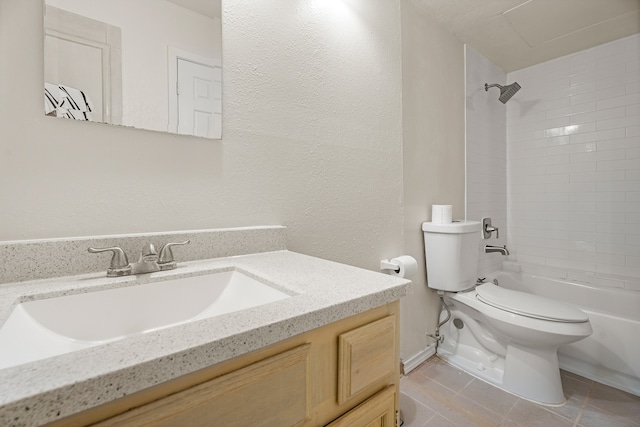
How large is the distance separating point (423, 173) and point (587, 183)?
150cm

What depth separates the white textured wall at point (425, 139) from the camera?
5.47 ft

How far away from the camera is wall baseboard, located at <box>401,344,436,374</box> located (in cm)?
169

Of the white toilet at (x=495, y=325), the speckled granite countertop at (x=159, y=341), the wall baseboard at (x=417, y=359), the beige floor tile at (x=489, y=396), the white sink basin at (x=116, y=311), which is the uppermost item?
the speckled granite countertop at (x=159, y=341)

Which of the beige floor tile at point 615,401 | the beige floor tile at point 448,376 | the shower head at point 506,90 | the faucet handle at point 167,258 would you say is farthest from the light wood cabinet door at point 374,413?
the shower head at point 506,90

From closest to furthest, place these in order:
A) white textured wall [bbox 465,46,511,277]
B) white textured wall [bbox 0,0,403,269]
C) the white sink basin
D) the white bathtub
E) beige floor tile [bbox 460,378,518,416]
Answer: the white sink basin → white textured wall [bbox 0,0,403,269] → beige floor tile [bbox 460,378,518,416] → the white bathtub → white textured wall [bbox 465,46,511,277]

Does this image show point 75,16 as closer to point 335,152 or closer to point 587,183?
point 335,152

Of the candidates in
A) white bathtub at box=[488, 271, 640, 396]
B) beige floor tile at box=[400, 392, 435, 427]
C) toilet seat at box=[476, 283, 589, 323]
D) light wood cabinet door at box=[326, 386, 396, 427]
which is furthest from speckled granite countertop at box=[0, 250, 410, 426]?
white bathtub at box=[488, 271, 640, 396]

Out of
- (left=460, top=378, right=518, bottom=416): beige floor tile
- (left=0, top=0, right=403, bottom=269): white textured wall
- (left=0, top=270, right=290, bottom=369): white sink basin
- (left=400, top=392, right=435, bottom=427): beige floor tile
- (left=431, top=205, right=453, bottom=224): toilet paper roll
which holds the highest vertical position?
(left=0, top=0, right=403, bottom=269): white textured wall

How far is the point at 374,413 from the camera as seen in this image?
2.04 feet

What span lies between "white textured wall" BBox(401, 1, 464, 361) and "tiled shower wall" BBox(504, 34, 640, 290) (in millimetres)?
929

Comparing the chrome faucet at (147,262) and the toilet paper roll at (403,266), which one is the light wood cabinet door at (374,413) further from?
the toilet paper roll at (403,266)

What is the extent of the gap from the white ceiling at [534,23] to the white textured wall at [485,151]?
18cm

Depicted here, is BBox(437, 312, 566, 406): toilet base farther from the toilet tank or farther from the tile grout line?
the toilet tank

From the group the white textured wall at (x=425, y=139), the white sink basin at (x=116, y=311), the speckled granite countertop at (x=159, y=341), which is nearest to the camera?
the speckled granite countertop at (x=159, y=341)
